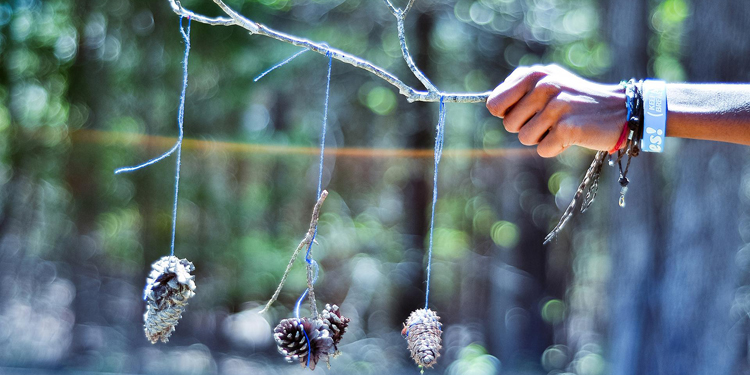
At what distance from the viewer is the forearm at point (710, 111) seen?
136cm

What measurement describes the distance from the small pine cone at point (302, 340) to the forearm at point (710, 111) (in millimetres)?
1028

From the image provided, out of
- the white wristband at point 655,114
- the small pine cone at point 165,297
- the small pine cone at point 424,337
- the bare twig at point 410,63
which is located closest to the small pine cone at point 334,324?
the small pine cone at point 424,337

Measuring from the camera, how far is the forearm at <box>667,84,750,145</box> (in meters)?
1.36

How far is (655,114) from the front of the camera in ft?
4.59

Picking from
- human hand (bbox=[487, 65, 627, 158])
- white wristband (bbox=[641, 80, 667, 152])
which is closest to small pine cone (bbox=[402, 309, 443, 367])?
human hand (bbox=[487, 65, 627, 158])

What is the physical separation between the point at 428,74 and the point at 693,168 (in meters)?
3.11

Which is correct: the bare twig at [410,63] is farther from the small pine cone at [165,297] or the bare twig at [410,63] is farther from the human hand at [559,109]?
the small pine cone at [165,297]

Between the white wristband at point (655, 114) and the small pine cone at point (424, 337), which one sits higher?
the white wristband at point (655, 114)

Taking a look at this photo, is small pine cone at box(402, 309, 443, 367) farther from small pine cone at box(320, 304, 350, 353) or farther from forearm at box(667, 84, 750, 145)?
forearm at box(667, 84, 750, 145)

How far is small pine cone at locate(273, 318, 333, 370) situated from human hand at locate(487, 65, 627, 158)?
0.74m

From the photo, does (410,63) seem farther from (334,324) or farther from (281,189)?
(281,189)

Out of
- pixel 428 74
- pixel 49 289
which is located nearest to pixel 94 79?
pixel 49 289

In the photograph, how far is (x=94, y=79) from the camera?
5750mm

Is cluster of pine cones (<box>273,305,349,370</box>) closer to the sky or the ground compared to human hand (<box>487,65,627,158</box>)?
closer to the ground
